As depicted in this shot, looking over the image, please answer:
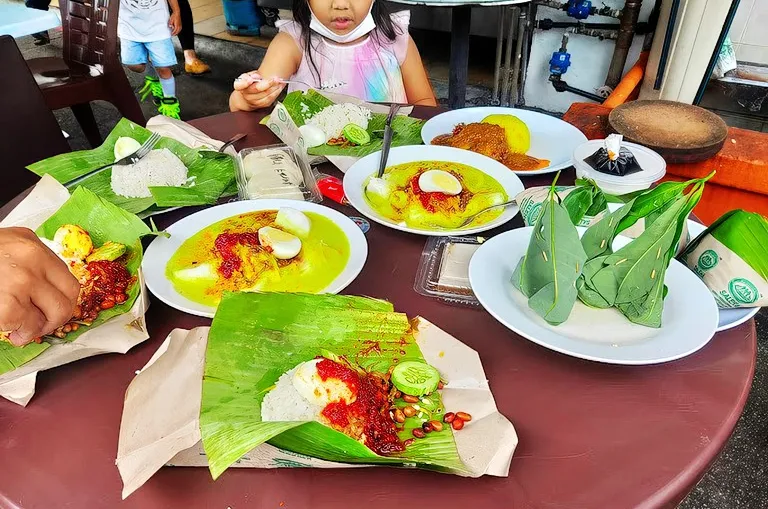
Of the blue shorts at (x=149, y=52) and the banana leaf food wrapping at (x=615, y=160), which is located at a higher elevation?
the banana leaf food wrapping at (x=615, y=160)

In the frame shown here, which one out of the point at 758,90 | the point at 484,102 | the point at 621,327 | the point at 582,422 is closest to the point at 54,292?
the point at 582,422

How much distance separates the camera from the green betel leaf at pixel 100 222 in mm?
1451

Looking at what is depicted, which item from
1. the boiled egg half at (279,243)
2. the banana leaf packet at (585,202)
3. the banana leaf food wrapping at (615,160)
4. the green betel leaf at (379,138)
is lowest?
the green betel leaf at (379,138)

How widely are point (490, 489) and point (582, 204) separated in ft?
2.24

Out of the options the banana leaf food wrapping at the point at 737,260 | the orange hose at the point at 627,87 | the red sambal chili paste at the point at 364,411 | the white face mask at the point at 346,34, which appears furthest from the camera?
the orange hose at the point at 627,87

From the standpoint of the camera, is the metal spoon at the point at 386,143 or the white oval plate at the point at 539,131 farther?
the white oval plate at the point at 539,131

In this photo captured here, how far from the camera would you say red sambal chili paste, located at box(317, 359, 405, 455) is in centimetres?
97

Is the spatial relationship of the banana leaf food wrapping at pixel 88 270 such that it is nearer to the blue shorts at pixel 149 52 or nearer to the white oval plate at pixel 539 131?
Result: the white oval plate at pixel 539 131

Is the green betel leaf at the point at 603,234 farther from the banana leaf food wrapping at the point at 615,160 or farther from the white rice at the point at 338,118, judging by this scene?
the white rice at the point at 338,118

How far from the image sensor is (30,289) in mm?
1050

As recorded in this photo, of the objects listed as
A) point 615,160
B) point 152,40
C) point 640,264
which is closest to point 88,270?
point 640,264

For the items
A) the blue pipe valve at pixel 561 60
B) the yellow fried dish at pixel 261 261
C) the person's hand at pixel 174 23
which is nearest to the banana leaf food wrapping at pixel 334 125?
the yellow fried dish at pixel 261 261

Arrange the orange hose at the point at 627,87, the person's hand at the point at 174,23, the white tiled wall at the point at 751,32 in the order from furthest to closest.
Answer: the person's hand at the point at 174,23
the white tiled wall at the point at 751,32
the orange hose at the point at 627,87

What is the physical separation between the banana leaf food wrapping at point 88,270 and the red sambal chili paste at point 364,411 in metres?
0.51
